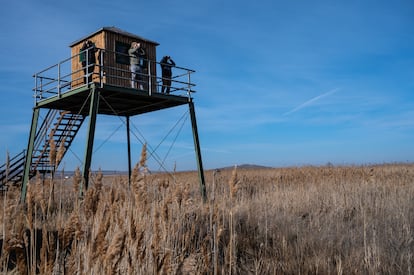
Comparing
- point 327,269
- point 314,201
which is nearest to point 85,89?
point 314,201

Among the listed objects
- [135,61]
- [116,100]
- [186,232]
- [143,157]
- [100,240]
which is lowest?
[186,232]

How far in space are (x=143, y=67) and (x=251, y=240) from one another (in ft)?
→ 30.3

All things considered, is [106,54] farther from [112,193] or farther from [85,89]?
[112,193]

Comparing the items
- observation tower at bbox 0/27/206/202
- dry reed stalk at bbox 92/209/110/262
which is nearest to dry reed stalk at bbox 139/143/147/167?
dry reed stalk at bbox 92/209/110/262

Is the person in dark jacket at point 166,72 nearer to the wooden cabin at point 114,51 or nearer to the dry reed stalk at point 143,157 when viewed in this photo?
the wooden cabin at point 114,51

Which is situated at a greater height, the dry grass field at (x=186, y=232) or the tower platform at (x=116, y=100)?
the tower platform at (x=116, y=100)

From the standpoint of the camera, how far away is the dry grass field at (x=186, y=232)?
2055mm

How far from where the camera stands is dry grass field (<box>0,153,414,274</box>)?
2.05 m

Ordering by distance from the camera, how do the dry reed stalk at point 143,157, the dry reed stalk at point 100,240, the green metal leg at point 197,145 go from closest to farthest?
1. the dry reed stalk at point 100,240
2. the dry reed stalk at point 143,157
3. the green metal leg at point 197,145

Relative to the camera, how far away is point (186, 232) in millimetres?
5246

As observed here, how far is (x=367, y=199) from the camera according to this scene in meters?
10.4

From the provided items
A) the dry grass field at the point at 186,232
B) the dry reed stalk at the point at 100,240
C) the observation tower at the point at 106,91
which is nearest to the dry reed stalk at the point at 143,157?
the dry grass field at the point at 186,232

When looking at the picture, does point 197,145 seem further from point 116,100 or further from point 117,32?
point 117,32

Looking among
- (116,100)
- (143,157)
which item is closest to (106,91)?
(116,100)
